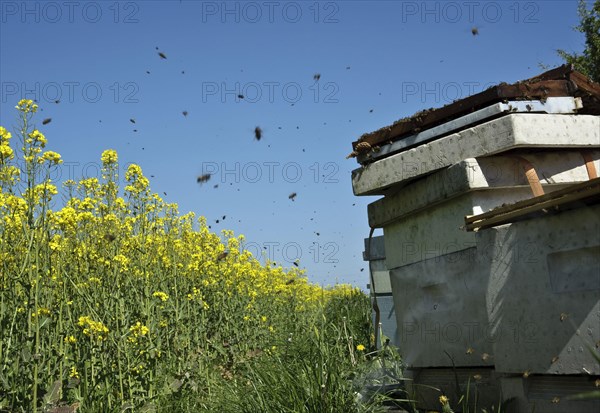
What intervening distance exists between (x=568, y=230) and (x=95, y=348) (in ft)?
9.97

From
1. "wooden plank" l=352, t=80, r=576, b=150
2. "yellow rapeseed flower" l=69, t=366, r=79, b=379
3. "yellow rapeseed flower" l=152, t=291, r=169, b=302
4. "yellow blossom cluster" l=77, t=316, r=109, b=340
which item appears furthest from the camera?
"yellow rapeseed flower" l=152, t=291, r=169, b=302

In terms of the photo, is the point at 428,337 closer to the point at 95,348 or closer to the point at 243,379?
the point at 243,379

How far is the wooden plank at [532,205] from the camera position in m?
2.92

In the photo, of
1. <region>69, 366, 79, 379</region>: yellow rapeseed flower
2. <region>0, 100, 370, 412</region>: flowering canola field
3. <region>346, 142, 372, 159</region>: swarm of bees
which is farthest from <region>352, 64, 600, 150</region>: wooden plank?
<region>69, 366, 79, 379</region>: yellow rapeseed flower

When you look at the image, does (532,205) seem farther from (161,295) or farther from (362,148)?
(161,295)

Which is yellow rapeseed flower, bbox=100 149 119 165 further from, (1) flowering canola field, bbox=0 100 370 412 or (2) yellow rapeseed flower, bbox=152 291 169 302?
(2) yellow rapeseed flower, bbox=152 291 169 302

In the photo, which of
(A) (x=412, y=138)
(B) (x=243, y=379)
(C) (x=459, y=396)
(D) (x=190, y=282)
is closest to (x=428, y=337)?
(C) (x=459, y=396)

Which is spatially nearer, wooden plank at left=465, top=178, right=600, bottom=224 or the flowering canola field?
wooden plank at left=465, top=178, right=600, bottom=224

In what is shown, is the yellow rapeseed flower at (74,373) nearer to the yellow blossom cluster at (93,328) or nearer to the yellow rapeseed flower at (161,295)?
the yellow blossom cluster at (93,328)

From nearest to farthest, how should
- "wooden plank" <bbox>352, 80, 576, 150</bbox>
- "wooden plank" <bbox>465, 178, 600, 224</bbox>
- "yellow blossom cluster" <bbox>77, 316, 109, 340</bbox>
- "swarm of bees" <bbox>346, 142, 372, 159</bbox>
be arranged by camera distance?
"wooden plank" <bbox>465, 178, 600, 224</bbox> < "wooden plank" <bbox>352, 80, 576, 150</bbox> < "yellow blossom cluster" <bbox>77, 316, 109, 340</bbox> < "swarm of bees" <bbox>346, 142, 372, 159</bbox>

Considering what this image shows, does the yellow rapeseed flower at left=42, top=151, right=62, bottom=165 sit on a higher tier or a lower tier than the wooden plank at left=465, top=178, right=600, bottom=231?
higher

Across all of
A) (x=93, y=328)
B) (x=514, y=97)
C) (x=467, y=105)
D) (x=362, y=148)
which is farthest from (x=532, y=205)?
(x=93, y=328)

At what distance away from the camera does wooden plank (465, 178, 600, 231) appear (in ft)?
9.57

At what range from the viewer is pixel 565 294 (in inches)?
125
